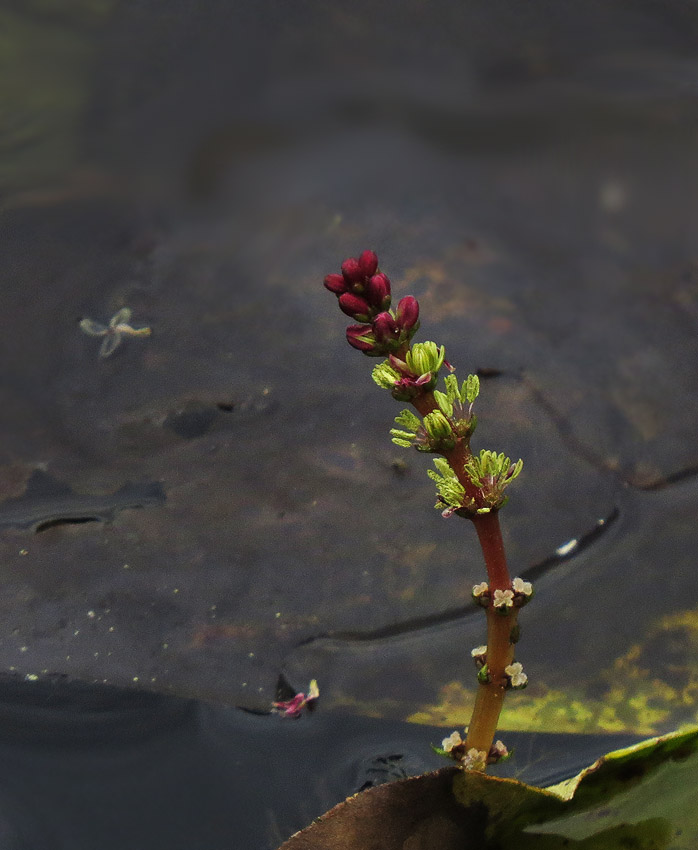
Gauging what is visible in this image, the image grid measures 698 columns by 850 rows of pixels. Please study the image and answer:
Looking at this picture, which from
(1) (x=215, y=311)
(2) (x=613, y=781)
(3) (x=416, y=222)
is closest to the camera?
(2) (x=613, y=781)

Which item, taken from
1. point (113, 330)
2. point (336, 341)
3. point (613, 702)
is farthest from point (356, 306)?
point (113, 330)

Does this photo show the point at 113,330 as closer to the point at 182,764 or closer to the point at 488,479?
the point at 182,764

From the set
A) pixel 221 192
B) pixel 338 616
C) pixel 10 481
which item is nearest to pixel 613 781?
pixel 338 616

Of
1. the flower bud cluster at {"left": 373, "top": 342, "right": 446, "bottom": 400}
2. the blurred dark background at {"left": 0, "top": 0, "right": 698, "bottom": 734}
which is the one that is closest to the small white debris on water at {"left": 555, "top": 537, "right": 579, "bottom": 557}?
the blurred dark background at {"left": 0, "top": 0, "right": 698, "bottom": 734}

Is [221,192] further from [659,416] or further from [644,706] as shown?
[644,706]

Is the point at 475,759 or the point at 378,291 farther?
the point at 475,759

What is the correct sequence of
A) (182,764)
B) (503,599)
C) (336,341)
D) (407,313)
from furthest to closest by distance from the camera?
(336,341) → (182,764) → (503,599) → (407,313)

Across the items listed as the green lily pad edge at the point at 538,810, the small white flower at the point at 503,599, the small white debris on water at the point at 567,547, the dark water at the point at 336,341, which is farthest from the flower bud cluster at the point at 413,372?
the small white debris on water at the point at 567,547
